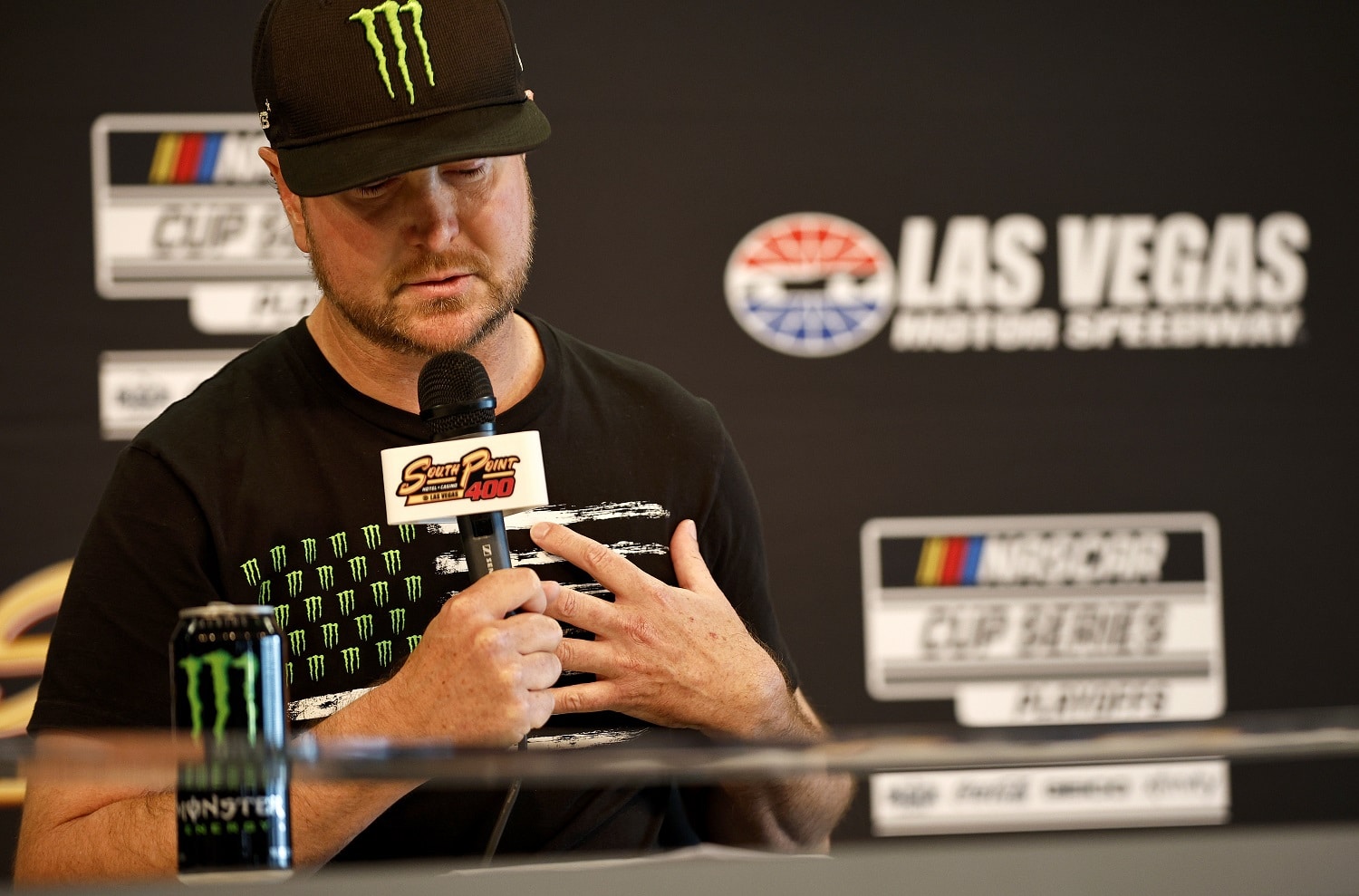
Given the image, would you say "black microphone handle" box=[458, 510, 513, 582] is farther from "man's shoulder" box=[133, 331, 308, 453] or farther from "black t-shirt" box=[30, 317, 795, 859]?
"man's shoulder" box=[133, 331, 308, 453]

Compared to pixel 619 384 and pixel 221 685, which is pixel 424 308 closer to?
pixel 619 384

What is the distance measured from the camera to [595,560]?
1.09 metres

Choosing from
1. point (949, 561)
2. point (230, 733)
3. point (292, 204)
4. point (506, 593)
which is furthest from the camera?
point (949, 561)

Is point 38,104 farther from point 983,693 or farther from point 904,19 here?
point 983,693

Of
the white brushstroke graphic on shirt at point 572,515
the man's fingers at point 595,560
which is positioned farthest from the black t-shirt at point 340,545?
the man's fingers at point 595,560

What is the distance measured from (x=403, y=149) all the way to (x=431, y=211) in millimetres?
62

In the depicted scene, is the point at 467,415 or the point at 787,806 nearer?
the point at 467,415

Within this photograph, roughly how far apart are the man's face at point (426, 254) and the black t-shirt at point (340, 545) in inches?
3.9

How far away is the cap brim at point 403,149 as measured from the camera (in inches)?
42.4

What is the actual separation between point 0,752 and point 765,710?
0.68 metres

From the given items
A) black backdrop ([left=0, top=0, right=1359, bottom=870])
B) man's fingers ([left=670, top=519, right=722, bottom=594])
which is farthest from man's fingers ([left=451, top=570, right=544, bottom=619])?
black backdrop ([left=0, top=0, right=1359, bottom=870])

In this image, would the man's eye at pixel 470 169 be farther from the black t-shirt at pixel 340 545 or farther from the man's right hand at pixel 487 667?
the man's right hand at pixel 487 667

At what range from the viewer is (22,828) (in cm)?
109

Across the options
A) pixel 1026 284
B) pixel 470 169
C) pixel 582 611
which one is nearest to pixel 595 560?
pixel 582 611
